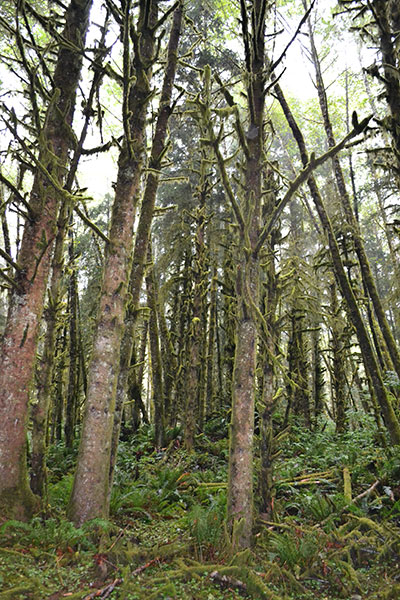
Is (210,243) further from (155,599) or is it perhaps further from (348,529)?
(155,599)

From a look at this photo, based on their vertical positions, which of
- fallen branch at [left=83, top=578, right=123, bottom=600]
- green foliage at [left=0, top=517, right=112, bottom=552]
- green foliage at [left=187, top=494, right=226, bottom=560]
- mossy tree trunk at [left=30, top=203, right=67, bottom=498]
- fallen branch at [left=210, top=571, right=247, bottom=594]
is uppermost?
mossy tree trunk at [left=30, top=203, right=67, bottom=498]

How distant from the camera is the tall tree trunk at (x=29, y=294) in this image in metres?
3.86

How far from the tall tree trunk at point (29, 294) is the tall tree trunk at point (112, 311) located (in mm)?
693

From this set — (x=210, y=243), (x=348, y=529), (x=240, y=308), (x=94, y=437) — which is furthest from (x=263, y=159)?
(x=210, y=243)

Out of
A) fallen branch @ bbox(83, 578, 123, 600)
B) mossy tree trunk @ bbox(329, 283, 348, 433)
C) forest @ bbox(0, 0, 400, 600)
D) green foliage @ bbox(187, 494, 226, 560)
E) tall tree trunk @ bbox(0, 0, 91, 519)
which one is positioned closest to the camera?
fallen branch @ bbox(83, 578, 123, 600)

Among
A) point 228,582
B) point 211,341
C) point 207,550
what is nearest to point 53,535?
point 207,550

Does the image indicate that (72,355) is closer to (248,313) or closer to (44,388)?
(44,388)

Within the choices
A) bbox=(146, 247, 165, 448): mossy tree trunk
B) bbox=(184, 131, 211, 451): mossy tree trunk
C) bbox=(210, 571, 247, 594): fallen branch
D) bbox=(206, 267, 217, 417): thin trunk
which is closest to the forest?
bbox=(210, 571, 247, 594): fallen branch

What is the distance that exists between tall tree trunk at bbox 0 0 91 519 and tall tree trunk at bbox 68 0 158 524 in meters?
0.69

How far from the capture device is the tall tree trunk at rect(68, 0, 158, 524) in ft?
12.0

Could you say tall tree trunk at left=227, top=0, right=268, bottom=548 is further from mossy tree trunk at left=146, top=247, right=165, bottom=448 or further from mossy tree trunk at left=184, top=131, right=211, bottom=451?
mossy tree trunk at left=146, top=247, right=165, bottom=448

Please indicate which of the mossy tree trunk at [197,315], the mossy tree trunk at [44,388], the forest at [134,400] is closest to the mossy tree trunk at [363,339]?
the forest at [134,400]

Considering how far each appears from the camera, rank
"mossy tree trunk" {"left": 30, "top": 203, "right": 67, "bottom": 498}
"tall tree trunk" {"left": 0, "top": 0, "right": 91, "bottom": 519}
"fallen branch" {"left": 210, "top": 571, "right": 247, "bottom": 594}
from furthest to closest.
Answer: "mossy tree trunk" {"left": 30, "top": 203, "right": 67, "bottom": 498}
"tall tree trunk" {"left": 0, "top": 0, "right": 91, "bottom": 519}
"fallen branch" {"left": 210, "top": 571, "right": 247, "bottom": 594}

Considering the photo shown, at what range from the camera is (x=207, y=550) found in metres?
3.58
